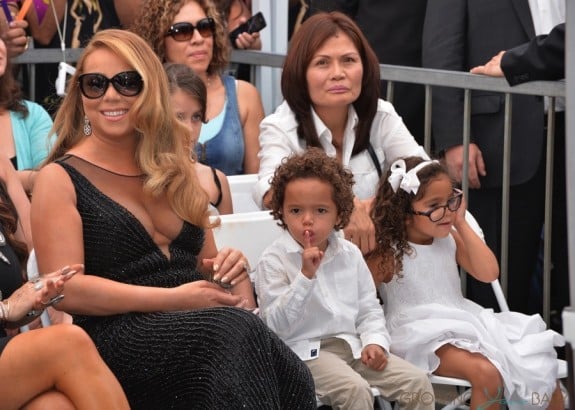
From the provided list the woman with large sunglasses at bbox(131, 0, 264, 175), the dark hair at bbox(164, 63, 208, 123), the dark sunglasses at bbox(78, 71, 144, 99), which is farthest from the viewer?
the woman with large sunglasses at bbox(131, 0, 264, 175)

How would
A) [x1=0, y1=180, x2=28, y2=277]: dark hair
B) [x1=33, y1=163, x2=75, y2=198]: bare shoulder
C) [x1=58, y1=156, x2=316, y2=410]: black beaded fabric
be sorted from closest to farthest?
1. [x1=58, y1=156, x2=316, y2=410]: black beaded fabric
2. [x1=33, y1=163, x2=75, y2=198]: bare shoulder
3. [x1=0, y1=180, x2=28, y2=277]: dark hair

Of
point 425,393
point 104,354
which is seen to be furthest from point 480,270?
point 104,354

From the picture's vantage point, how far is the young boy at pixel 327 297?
186 inches

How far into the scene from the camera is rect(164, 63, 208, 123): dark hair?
213 inches

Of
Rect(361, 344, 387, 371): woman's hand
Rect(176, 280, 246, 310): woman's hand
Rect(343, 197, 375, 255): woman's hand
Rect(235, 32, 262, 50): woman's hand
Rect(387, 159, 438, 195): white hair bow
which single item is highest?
Rect(235, 32, 262, 50): woman's hand

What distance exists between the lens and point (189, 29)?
19.9 ft

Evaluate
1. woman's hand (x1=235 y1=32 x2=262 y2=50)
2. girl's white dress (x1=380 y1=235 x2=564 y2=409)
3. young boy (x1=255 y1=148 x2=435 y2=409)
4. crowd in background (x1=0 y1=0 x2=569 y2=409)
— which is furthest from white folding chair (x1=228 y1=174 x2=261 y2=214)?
woman's hand (x1=235 y1=32 x2=262 y2=50)

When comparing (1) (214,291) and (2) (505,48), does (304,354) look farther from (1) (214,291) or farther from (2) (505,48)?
(2) (505,48)

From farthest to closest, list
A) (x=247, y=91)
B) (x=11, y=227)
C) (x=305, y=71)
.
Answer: (x=247, y=91) < (x=305, y=71) < (x=11, y=227)

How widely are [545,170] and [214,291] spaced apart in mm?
2227

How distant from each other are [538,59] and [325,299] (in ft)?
4.85

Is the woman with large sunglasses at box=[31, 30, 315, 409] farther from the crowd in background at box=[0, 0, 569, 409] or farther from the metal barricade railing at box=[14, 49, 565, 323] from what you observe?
the metal barricade railing at box=[14, 49, 565, 323]

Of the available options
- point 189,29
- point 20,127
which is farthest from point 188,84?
point 20,127

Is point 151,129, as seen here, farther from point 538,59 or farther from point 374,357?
point 538,59
